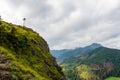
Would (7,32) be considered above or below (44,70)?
above

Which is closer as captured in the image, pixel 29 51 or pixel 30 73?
pixel 30 73

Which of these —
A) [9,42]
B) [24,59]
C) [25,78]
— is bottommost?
[25,78]

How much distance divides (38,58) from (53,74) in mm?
10904

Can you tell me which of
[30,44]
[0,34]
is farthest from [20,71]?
[30,44]

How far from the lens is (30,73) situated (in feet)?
285

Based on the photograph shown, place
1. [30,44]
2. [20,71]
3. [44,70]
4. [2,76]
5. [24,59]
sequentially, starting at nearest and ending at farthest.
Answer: [2,76]
[20,71]
[24,59]
[44,70]
[30,44]

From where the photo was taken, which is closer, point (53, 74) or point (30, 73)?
point (30, 73)

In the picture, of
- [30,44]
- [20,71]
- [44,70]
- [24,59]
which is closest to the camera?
[20,71]

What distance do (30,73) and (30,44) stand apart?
3187cm

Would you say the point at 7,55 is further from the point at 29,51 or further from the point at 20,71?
the point at 29,51

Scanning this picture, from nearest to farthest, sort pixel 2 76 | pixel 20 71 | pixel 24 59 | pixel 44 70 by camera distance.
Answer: pixel 2 76
pixel 20 71
pixel 24 59
pixel 44 70

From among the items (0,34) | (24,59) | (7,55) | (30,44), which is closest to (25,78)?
(7,55)

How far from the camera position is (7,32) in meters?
106

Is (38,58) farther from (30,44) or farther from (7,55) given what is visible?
(7,55)
